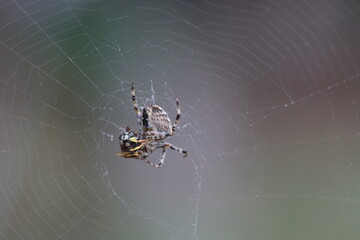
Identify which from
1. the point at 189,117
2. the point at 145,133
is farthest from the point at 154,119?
the point at 189,117

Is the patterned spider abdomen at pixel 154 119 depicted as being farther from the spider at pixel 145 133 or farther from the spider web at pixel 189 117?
the spider web at pixel 189 117

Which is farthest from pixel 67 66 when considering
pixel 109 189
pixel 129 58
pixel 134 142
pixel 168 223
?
pixel 168 223

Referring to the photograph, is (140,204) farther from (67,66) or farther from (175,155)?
(67,66)

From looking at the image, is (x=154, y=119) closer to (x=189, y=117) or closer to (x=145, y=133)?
(x=145, y=133)

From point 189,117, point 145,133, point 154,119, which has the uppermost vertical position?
point 189,117

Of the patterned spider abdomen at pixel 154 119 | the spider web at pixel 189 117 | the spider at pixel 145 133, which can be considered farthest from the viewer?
the spider web at pixel 189 117

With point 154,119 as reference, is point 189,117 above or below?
above

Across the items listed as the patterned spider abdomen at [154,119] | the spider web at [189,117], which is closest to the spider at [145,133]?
the patterned spider abdomen at [154,119]
